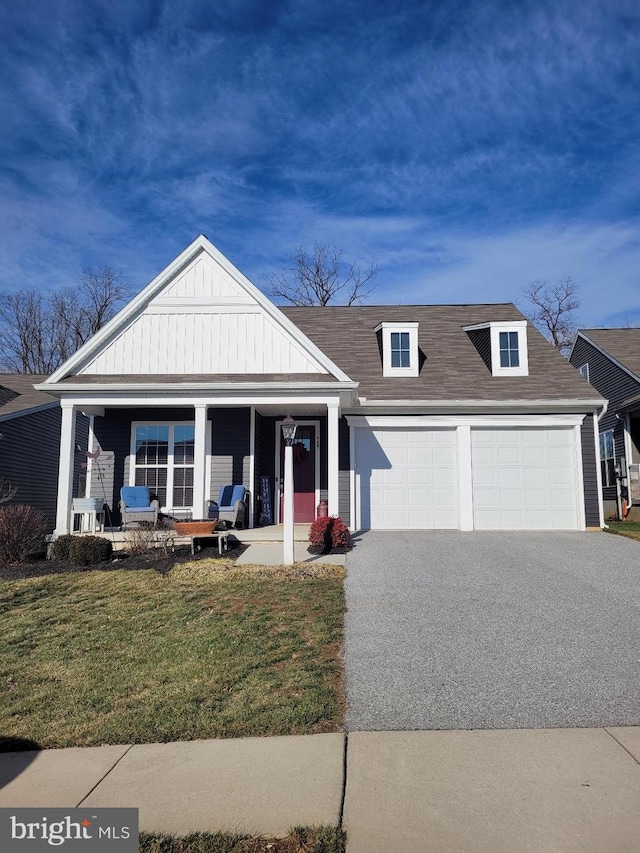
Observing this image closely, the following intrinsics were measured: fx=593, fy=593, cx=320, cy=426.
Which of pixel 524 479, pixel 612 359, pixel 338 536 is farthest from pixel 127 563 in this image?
pixel 612 359

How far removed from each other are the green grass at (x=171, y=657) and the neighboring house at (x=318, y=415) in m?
3.66

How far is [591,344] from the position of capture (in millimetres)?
22812

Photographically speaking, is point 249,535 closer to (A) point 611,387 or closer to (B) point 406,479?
(B) point 406,479

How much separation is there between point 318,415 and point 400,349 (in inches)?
104

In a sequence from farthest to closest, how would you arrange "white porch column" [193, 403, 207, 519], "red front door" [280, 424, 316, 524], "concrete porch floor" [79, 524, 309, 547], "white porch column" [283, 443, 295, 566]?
1. "red front door" [280, 424, 316, 524]
2. "white porch column" [193, 403, 207, 519]
3. "concrete porch floor" [79, 524, 309, 547]
4. "white porch column" [283, 443, 295, 566]

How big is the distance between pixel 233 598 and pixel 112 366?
6.99m

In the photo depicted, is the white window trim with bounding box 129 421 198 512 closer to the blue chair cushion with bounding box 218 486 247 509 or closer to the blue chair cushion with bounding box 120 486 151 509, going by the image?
the blue chair cushion with bounding box 120 486 151 509

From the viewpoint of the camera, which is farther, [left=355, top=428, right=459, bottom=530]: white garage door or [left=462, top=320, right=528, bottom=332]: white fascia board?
[left=462, top=320, right=528, bottom=332]: white fascia board

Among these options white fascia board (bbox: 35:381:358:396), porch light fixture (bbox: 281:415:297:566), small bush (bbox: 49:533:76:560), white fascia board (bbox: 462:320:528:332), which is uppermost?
white fascia board (bbox: 462:320:528:332)

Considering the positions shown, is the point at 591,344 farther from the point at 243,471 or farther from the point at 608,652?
the point at 608,652

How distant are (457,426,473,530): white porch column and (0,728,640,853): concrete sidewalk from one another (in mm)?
9350

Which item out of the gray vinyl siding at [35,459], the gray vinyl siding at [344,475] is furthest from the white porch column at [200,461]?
the gray vinyl siding at [35,459]

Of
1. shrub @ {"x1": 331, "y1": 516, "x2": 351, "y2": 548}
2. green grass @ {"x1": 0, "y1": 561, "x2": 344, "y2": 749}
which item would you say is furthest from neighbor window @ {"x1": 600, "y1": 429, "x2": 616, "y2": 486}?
green grass @ {"x1": 0, "y1": 561, "x2": 344, "y2": 749}

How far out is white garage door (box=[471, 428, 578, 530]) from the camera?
43.9ft
